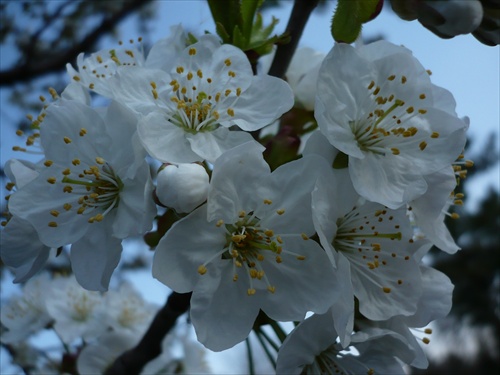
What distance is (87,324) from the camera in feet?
6.48

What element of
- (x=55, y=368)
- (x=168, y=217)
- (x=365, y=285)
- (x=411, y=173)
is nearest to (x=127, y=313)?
(x=55, y=368)

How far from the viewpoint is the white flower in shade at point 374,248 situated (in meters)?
1.20

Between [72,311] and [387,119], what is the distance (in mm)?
1250

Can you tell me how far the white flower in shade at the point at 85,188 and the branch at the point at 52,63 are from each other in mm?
2592

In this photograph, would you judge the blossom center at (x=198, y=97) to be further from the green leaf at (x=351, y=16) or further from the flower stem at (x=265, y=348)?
the flower stem at (x=265, y=348)

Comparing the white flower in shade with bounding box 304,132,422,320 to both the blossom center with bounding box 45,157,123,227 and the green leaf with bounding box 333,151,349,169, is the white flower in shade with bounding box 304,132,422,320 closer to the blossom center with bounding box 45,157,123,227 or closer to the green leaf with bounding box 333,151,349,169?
the green leaf with bounding box 333,151,349,169

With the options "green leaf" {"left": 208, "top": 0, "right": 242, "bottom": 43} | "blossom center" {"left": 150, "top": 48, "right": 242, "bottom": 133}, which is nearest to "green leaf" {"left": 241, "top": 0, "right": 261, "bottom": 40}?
"green leaf" {"left": 208, "top": 0, "right": 242, "bottom": 43}

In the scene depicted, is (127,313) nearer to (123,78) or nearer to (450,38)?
(123,78)

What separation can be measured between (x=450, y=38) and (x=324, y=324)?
0.64 meters

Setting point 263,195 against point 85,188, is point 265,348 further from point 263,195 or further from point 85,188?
point 85,188

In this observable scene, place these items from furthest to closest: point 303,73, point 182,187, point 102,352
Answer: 1. point 102,352
2. point 303,73
3. point 182,187

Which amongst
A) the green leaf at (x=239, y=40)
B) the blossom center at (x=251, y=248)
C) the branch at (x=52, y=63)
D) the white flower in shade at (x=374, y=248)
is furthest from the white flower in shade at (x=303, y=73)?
the branch at (x=52, y=63)

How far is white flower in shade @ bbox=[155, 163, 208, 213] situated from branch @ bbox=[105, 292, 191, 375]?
1.03 feet

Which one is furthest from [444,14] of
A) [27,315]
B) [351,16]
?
[27,315]
